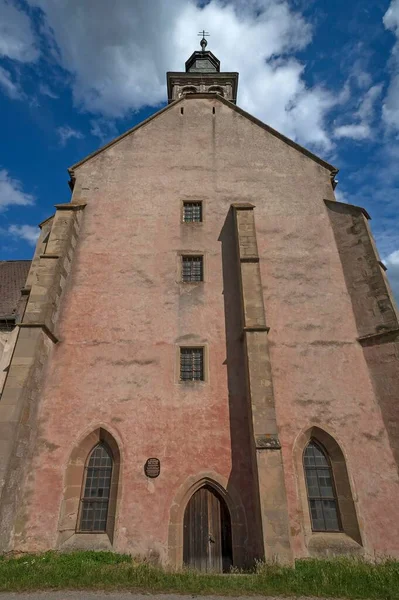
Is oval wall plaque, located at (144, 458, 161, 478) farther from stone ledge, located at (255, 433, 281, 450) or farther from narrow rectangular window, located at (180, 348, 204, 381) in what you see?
stone ledge, located at (255, 433, 281, 450)

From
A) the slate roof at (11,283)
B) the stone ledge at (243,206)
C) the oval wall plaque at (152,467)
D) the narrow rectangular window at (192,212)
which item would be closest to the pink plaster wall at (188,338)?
the oval wall plaque at (152,467)

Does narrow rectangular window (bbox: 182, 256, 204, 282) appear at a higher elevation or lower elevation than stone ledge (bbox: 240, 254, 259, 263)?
higher

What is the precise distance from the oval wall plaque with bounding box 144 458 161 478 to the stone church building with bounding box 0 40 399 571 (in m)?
0.05

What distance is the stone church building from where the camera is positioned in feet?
30.5

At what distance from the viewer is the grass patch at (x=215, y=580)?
6344 millimetres

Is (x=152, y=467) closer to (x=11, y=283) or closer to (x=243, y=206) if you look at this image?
(x=243, y=206)

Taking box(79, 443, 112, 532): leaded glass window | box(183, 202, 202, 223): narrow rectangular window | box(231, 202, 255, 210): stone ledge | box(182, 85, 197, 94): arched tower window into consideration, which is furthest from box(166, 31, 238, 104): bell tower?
box(79, 443, 112, 532): leaded glass window

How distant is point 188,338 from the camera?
11.9 m

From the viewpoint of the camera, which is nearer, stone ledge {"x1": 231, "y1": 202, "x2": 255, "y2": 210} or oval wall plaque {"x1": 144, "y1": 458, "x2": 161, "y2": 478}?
oval wall plaque {"x1": 144, "y1": 458, "x2": 161, "y2": 478}

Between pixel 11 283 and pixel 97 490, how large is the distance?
1250 centimetres

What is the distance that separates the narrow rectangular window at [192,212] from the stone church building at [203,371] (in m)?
0.14

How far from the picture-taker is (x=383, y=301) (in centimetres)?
1191

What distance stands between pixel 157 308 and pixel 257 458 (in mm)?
5795

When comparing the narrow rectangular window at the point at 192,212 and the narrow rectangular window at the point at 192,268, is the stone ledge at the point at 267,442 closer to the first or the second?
the narrow rectangular window at the point at 192,268
